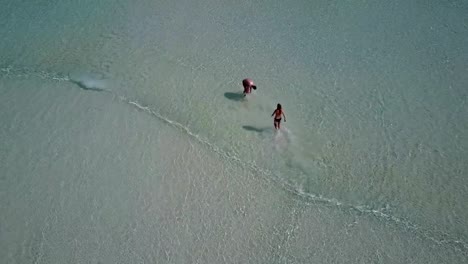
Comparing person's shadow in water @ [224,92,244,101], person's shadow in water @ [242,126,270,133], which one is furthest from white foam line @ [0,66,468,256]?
→ person's shadow in water @ [224,92,244,101]

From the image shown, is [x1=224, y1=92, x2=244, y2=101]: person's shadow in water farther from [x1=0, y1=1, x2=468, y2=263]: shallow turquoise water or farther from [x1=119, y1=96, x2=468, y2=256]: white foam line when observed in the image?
[x1=119, y1=96, x2=468, y2=256]: white foam line

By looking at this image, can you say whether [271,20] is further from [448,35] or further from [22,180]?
[22,180]

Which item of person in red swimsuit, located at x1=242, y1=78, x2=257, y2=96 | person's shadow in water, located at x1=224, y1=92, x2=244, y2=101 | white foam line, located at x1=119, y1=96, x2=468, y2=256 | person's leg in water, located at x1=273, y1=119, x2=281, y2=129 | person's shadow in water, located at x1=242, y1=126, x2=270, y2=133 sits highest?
person in red swimsuit, located at x1=242, y1=78, x2=257, y2=96

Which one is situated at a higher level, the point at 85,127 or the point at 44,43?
the point at 44,43

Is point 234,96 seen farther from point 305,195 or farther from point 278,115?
point 305,195

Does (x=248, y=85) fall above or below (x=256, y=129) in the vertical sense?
above

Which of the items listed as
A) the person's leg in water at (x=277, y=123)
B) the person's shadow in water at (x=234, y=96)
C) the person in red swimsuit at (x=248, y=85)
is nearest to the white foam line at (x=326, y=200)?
the person's leg in water at (x=277, y=123)

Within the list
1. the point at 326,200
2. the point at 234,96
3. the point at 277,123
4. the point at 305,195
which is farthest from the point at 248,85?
the point at 326,200

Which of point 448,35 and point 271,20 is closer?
point 448,35

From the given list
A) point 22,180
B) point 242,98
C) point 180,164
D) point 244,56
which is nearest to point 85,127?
point 22,180

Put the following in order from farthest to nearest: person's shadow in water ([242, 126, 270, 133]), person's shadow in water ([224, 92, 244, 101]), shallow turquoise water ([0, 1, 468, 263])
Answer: person's shadow in water ([224, 92, 244, 101]) → person's shadow in water ([242, 126, 270, 133]) → shallow turquoise water ([0, 1, 468, 263])

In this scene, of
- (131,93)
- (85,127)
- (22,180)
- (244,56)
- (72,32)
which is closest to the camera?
(22,180)
